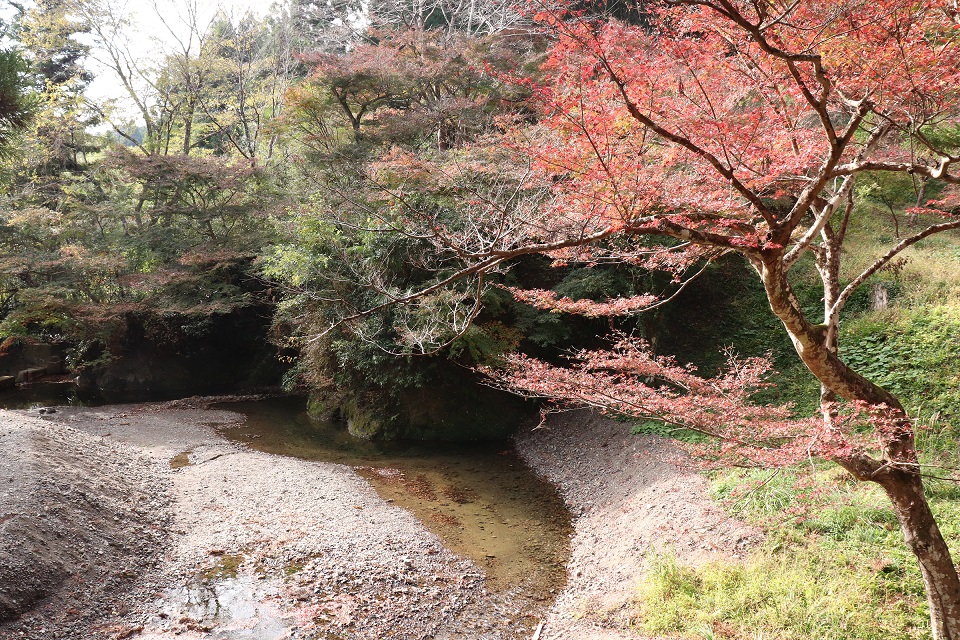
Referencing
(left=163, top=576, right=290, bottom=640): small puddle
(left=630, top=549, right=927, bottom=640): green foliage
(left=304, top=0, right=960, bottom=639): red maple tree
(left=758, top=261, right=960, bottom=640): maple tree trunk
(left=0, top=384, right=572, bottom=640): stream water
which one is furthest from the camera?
(left=0, top=384, right=572, bottom=640): stream water

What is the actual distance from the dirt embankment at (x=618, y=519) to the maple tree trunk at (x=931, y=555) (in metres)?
1.37

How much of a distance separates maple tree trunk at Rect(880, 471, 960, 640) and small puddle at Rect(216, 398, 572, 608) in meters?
2.90

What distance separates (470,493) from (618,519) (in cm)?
214

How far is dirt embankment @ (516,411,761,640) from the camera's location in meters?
4.62

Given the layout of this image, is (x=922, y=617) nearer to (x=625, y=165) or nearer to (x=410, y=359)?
(x=625, y=165)

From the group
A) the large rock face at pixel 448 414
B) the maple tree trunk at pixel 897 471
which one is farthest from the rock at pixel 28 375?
the maple tree trunk at pixel 897 471

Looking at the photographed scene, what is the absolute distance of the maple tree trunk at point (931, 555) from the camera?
337 cm

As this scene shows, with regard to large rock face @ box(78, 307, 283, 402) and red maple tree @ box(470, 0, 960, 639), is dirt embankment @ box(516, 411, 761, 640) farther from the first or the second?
large rock face @ box(78, 307, 283, 402)

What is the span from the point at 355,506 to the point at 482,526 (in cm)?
168

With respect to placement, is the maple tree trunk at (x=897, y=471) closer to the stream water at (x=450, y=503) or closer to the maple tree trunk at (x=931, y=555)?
the maple tree trunk at (x=931, y=555)

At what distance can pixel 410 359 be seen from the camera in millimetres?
9383

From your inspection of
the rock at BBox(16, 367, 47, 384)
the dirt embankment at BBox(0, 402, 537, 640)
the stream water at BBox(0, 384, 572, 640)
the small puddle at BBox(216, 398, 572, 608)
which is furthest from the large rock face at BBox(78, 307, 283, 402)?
the dirt embankment at BBox(0, 402, 537, 640)

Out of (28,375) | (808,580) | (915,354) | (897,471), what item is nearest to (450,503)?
(808,580)

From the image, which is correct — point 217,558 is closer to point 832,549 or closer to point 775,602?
point 775,602
